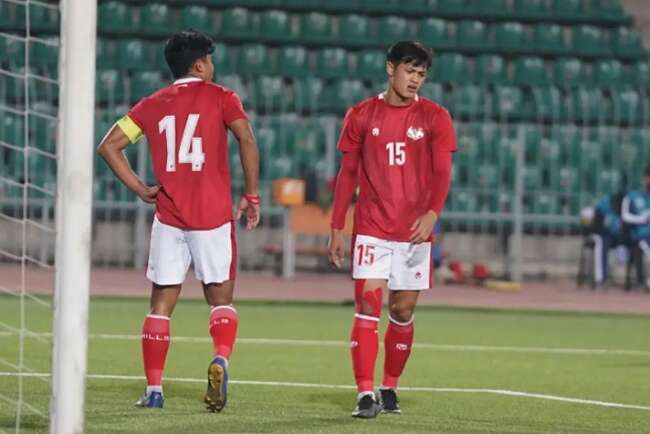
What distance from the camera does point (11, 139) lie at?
2395cm

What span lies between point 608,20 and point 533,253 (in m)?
5.32

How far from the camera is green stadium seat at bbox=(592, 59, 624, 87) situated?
2728 cm

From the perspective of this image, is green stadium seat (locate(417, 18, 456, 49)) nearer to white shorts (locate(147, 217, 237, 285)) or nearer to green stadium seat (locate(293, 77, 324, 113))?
green stadium seat (locate(293, 77, 324, 113))

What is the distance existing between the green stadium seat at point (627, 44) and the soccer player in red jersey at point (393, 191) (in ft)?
64.1

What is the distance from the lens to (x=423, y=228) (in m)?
8.60

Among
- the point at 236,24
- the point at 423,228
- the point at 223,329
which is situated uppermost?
the point at 236,24

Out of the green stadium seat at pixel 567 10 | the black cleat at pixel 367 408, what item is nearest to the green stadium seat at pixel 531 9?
the green stadium seat at pixel 567 10

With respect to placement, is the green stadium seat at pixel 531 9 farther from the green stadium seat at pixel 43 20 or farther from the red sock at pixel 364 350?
the red sock at pixel 364 350

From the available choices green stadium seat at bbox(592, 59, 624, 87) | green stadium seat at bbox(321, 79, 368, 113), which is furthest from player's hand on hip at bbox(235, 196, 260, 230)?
green stadium seat at bbox(592, 59, 624, 87)

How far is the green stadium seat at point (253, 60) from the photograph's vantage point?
1035 inches

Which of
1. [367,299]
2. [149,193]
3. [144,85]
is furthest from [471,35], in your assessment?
Answer: [149,193]

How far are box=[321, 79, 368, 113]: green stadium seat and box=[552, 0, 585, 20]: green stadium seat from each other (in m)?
4.12

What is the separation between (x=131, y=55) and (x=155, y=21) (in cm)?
85

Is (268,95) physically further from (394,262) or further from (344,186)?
(394,262)
